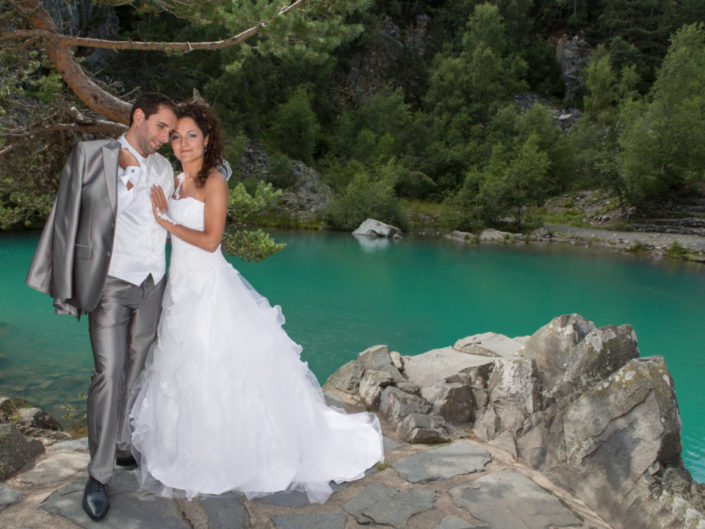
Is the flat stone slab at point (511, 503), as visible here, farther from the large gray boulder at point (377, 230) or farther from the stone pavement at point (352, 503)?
the large gray boulder at point (377, 230)

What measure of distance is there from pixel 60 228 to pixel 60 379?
498 centimetres

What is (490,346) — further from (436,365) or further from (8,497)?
(8,497)

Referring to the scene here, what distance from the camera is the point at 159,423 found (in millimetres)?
2432

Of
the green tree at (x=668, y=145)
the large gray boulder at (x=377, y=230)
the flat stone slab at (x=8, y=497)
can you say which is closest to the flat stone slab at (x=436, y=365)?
the flat stone slab at (x=8, y=497)

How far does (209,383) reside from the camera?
247cm

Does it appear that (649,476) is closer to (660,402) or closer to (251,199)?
(660,402)

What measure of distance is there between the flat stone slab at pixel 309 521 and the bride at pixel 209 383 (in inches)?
5.0

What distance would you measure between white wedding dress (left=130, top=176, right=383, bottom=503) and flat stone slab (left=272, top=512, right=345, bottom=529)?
125mm

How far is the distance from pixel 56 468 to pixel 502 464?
2.36 m

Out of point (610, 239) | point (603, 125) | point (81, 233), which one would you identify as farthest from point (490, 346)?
point (603, 125)

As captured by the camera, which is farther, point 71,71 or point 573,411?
point 71,71

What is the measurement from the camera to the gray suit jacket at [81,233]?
2.14m

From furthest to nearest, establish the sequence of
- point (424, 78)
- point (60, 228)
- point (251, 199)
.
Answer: point (424, 78) < point (251, 199) < point (60, 228)

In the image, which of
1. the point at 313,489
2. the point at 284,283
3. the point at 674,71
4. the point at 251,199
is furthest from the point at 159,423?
the point at 674,71
